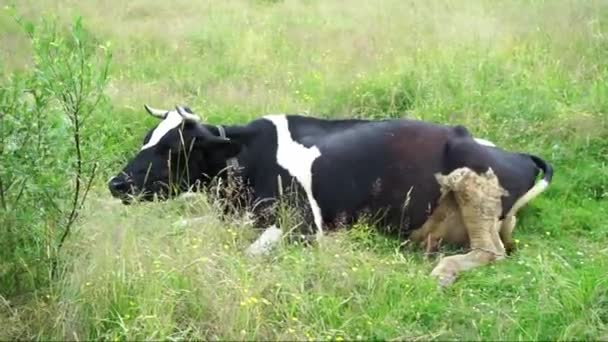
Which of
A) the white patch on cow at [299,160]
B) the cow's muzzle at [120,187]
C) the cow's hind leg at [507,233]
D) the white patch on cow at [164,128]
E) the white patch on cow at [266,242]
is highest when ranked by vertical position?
the white patch on cow at [164,128]

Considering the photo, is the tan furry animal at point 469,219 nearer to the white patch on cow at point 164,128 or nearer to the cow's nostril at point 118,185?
the white patch on cow at point 164,128

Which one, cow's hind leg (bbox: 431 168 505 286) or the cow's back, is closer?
cow's hind leg (bbox: 431 168 505 286)

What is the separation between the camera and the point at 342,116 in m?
9.27

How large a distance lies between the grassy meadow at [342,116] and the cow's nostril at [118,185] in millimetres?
152

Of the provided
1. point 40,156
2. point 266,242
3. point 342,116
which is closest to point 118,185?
point 266,242

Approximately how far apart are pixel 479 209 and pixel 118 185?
97.6 inches

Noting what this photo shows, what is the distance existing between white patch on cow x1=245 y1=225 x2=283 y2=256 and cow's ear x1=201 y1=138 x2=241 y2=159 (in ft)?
2.55

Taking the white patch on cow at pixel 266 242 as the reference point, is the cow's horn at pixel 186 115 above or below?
above

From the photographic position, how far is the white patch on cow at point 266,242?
603cm

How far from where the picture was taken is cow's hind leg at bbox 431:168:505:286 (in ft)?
21.1

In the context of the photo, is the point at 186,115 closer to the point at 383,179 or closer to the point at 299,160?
the point at 299,160

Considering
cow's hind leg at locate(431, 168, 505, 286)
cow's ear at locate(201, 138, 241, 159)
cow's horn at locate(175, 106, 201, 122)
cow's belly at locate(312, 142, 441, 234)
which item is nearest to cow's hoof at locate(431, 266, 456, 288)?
cow's hind leg at locate(431, 168, 505, 286)

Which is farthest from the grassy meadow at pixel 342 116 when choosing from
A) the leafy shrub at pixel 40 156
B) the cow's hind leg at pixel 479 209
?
the cow's hind leg at pixel 479 209

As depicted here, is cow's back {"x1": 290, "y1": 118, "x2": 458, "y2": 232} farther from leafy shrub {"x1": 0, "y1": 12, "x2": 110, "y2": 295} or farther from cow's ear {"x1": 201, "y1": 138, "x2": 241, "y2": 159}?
leafy shrub {"x1": 0, "y1": 12, "x2": 110, "y2": 295}
